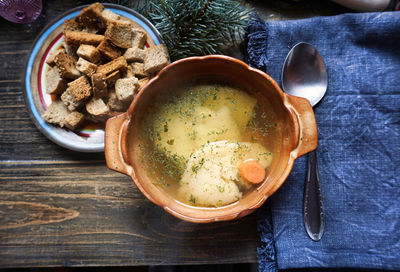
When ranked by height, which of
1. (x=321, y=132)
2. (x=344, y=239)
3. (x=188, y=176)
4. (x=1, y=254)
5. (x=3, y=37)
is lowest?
(x=1, y=254)

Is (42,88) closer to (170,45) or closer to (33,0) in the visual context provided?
(33,0)

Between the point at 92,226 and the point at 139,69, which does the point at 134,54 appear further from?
the point at 92,226

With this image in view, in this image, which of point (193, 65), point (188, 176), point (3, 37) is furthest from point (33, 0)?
point (188, 176)

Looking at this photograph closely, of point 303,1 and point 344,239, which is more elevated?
point 303,1

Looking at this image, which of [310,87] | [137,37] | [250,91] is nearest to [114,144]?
[137,37]

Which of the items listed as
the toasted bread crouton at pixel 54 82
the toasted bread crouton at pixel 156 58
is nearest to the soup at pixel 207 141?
the toasted bread crouton at pixel 156 58

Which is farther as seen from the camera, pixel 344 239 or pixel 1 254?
pixel 1 254
